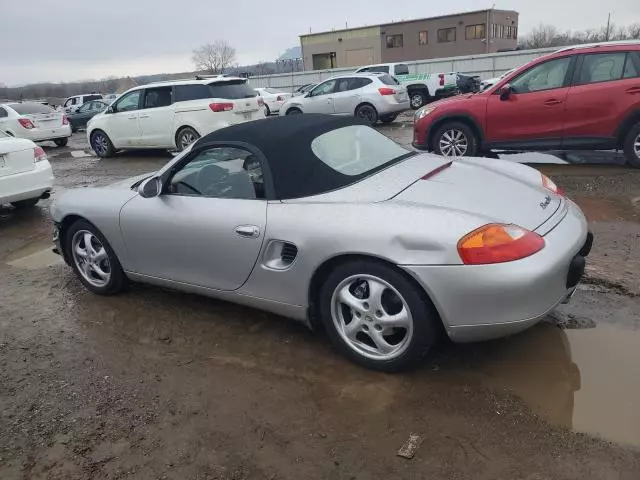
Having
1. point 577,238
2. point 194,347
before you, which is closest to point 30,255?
point 194,347

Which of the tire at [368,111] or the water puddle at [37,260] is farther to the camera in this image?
the tire at [368,111]

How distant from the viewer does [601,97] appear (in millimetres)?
7188

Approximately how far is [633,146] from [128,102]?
10434 millimetres

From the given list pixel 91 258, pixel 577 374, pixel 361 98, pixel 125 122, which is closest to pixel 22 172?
pixel 91 258

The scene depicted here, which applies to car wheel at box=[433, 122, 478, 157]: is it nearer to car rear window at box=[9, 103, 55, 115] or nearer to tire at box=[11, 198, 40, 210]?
tire at box=[11, 198, 40, 210]

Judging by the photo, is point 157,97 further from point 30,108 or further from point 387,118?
point 387,118

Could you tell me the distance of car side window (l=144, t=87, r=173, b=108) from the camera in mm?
11672

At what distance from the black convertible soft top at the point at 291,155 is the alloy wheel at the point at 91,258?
1395 millimetres

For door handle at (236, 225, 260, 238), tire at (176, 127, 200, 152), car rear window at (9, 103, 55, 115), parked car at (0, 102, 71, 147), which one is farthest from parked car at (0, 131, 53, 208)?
car rear window at (9, 103, 55, 115)

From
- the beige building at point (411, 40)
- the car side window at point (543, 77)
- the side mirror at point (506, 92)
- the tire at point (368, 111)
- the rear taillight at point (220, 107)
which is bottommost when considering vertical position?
the tire at point (368, 111)

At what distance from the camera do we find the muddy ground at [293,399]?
7.89 feet

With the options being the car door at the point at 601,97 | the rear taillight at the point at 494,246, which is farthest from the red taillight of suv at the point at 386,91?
the rear taillight at the point at 494,246

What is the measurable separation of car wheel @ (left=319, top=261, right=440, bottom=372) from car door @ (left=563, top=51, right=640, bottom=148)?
5.83 meters

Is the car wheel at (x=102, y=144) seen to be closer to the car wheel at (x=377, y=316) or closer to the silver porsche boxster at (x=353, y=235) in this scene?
the silver porsche boxster at (x=353, y=235)
